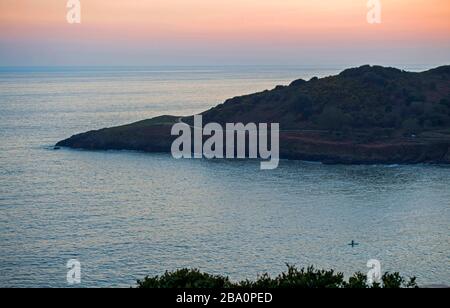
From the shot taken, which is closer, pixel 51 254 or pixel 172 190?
pixel 51 254

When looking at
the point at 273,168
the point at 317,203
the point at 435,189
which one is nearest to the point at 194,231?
the point at 317,203

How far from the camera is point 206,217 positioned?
37031mm

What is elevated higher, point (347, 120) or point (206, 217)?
point (347, 120)

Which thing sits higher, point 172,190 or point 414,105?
point 414,105

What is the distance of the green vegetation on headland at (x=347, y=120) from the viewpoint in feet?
198

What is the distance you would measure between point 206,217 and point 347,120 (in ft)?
119

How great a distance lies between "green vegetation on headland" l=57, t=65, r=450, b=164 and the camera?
6050 cm

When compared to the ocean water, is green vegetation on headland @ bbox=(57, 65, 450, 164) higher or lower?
higher

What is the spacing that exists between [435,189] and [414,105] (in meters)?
28.3

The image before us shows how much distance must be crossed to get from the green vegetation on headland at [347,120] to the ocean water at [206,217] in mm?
3374

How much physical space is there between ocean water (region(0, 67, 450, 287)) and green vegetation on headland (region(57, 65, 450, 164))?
337 cm

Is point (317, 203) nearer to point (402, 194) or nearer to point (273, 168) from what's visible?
point (402, 194)
